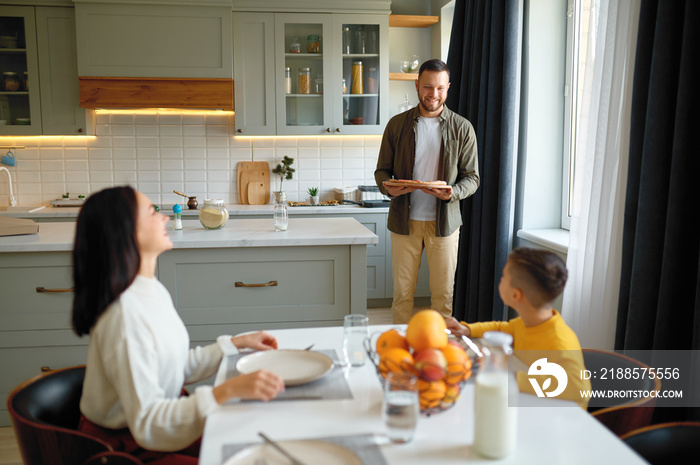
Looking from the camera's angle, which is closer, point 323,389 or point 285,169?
point 323,389

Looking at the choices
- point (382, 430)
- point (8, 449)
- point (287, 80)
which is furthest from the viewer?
point (287, 80)

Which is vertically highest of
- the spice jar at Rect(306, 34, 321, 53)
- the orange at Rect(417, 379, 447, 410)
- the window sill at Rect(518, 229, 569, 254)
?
the spice jar at Rect(306, 34, 321, 53)

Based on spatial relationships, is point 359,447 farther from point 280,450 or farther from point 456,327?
point 456,327

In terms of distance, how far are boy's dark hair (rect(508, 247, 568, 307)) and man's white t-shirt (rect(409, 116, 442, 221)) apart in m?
1.84

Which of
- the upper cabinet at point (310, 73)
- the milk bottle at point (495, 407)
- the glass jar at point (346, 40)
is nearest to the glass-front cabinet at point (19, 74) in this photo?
the upper cabinet at point (310, 73)

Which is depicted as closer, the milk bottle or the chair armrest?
the milk bottle

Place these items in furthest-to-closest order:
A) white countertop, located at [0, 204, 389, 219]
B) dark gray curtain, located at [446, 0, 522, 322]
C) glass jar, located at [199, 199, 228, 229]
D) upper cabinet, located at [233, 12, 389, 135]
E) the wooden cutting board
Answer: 1. the wooden cutting board
2. upper cabinet, located at [233, 12, 389, 135]
3. white countertop, located at [0, 204, 389, 219]
4. dark gray curtain, located at [446, 0, 522, 322]
5. glass jar, located at [199, 199, 228, 229]

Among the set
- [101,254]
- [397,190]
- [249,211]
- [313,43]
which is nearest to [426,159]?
[397,190]

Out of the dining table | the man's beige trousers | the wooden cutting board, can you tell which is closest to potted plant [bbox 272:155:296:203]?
the wooden cutting board

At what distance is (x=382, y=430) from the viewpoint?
1.12 meters

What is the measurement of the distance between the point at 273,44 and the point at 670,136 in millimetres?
3375

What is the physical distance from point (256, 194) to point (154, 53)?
4.37 feet

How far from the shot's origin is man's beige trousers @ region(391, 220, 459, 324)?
3314 mm

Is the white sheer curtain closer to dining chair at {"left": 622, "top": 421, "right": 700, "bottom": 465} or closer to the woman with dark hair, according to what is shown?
dining chair at {"left": 622, "top": 421, "right": 700, "bottom": 465}
